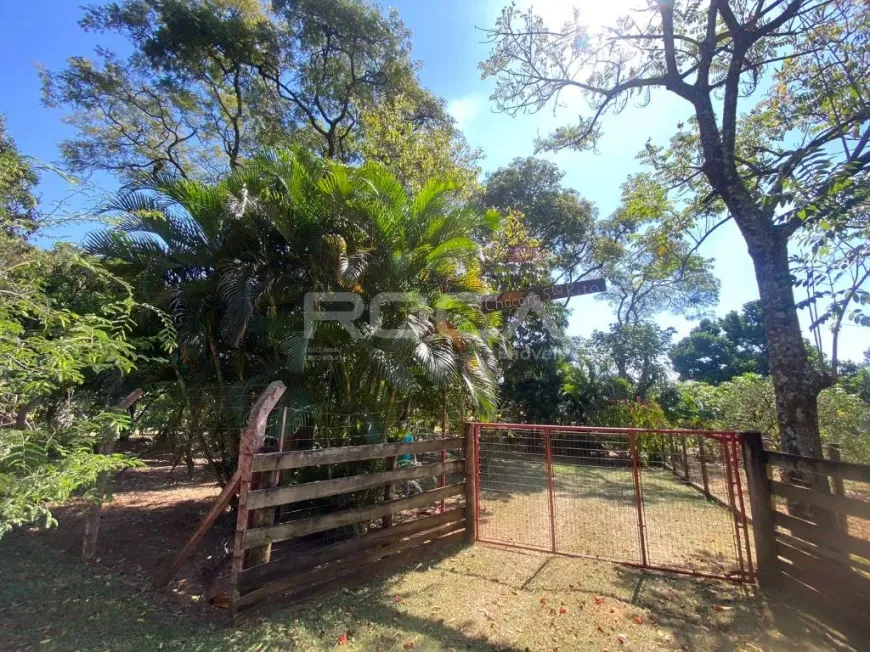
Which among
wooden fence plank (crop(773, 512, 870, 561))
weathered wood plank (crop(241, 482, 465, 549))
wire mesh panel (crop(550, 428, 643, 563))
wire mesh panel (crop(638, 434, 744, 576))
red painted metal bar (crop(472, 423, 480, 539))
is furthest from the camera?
red painted metal bar (crop(472, 423, 480, 539))

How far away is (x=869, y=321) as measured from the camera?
9.80 ft

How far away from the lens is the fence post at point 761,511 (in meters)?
3.77

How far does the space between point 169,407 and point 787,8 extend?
929cm

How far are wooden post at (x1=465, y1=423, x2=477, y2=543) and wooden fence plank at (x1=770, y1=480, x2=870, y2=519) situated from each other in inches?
116

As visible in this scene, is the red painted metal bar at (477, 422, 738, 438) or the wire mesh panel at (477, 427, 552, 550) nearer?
the red painted metal bar at (477, 422, 738, 438)

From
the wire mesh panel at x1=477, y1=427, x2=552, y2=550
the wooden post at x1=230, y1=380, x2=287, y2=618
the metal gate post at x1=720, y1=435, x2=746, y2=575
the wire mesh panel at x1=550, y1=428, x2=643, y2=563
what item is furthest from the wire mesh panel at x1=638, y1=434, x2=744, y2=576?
the wooden post at x1=230, y1=380, x2=287, y2=618

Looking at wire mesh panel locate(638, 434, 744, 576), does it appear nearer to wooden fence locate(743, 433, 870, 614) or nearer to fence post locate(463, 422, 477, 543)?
wooden fence locate(743, 433, 870, 614)

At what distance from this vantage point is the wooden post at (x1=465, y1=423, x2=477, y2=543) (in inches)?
199

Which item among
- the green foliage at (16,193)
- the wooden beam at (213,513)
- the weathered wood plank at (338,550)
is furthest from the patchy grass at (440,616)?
the green foliage at (16,193)

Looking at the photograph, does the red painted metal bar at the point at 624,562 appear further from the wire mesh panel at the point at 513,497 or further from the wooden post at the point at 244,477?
the wooden post at the point at 244,477

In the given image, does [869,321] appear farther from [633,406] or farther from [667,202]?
[633,406]

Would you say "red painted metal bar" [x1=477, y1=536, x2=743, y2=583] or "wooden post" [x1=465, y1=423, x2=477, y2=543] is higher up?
"wooden post" [x1=465, y1=423, x2=477, y2=543]

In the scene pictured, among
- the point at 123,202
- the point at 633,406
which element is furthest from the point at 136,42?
the point at 633,406

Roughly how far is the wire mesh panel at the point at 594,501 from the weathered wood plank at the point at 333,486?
4.90 feet
